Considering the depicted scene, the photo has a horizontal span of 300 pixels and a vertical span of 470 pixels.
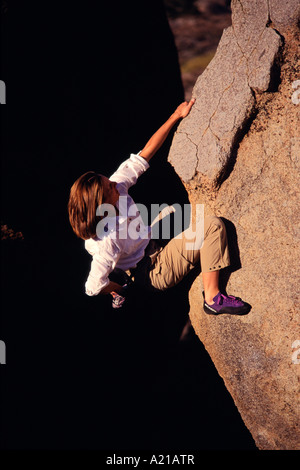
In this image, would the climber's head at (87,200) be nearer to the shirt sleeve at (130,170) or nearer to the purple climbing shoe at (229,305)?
the shirt sleeve at (130,170)

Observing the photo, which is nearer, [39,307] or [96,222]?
[96,222]

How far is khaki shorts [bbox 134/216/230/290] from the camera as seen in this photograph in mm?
1821

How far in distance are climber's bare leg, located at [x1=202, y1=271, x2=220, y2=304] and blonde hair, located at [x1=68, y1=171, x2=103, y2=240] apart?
0.60 m

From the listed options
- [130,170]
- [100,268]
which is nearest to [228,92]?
[130,170]

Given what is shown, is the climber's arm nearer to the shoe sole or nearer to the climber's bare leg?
the climber's bare leg

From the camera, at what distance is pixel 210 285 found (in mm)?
1884

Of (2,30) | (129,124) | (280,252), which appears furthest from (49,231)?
(280,252)

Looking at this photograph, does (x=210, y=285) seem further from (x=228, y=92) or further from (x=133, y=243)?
(x=228, y=92)

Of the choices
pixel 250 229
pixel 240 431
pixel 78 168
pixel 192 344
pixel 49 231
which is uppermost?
pixel 78 168

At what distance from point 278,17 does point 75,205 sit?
4.06ft

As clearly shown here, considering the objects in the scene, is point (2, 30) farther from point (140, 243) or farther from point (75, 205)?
point (140, 243)

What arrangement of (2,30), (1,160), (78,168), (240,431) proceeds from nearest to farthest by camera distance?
(2,30) → (1,160) → (78,168) → (240,431)

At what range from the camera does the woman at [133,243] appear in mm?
1738

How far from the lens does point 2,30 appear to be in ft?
6.11
